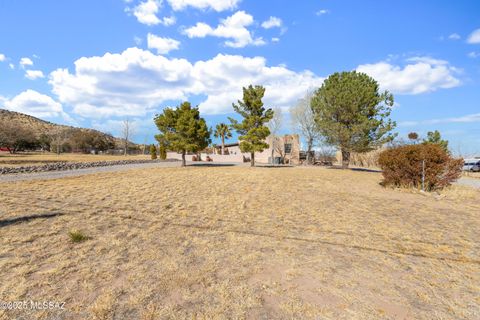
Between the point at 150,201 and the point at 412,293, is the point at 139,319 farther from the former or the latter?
the point at 150,201

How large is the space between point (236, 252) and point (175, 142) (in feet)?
68.5

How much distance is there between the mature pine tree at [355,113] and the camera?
20.5m

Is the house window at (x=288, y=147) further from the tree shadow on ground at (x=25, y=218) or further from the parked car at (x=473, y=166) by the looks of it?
the tree shadow on ground at (x=25, y=218)

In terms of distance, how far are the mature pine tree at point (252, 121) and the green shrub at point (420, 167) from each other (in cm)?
1403

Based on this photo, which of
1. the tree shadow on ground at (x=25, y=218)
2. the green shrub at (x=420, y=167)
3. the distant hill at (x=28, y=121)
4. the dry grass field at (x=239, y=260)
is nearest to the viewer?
the dry grass field at (x=239, y=260)

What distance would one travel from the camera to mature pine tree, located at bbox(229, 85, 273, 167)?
2481 cm

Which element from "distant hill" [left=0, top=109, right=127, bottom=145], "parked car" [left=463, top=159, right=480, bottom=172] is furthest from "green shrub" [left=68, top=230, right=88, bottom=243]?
"distant hill" [left=0, top=109, right=127, bottom=145]

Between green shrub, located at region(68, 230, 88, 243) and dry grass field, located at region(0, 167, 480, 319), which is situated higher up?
green shrub, located at region(68, 230, 88, 243)

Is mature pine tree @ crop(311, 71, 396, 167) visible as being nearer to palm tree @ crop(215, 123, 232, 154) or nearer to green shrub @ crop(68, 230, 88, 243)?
green shrub @ crop(68, 230, 88, 243)

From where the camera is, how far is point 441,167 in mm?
11078

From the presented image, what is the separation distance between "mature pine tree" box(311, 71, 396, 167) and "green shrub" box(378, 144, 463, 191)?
911 cm

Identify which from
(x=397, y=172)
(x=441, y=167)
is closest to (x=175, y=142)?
(x=397, y=172)

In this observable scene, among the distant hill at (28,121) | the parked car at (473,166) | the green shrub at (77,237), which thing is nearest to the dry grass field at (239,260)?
the green shrub at (77,237)

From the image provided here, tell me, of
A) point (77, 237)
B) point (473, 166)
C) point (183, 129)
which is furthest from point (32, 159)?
point (473, 166)
